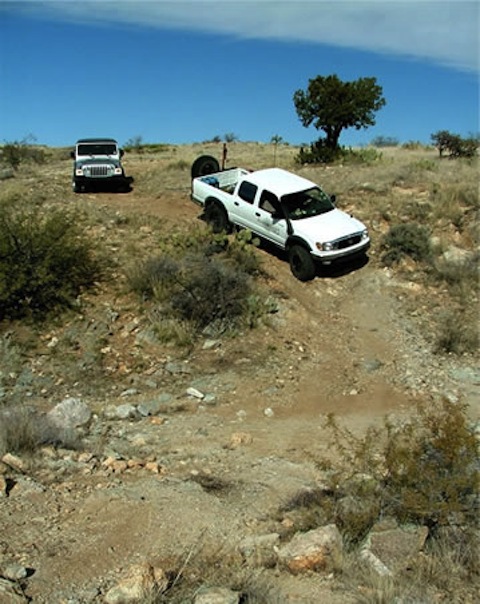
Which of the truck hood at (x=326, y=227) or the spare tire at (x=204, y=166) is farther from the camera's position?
the spare tire at (x=204, y=166)

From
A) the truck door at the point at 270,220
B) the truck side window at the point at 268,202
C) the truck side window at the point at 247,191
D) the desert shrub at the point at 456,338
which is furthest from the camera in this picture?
the truck side window at the point at 247,191

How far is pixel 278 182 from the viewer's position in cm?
1484

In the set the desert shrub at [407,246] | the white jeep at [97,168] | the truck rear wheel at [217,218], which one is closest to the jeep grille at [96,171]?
the white jeep at [97,168]

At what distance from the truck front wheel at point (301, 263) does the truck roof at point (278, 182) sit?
1.32m

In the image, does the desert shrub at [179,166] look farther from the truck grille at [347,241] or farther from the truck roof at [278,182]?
the truck grille at [347,241]

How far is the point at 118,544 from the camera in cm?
533

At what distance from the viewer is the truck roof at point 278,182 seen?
14539 millimetres

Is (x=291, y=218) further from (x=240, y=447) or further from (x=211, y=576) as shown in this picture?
(x=211, y=576)

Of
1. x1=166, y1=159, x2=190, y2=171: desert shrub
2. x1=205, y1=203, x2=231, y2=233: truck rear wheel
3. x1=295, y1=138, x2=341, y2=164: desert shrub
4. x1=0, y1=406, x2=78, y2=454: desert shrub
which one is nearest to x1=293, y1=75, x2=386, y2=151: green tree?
x1=295, y1=138, x2=341, y2=164: desert shrub

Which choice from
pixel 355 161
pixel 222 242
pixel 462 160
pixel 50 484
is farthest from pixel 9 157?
pixel 50 484

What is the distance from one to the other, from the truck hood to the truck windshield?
159mm

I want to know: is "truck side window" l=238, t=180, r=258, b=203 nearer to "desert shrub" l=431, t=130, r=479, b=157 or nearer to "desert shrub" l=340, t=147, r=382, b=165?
"desert shrub" l=340, t=147, r=382, b=165

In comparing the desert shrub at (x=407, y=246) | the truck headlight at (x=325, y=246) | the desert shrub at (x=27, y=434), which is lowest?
the desert shrub at (x=27, y=434)

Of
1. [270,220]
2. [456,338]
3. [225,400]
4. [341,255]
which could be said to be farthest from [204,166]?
[225,400]
